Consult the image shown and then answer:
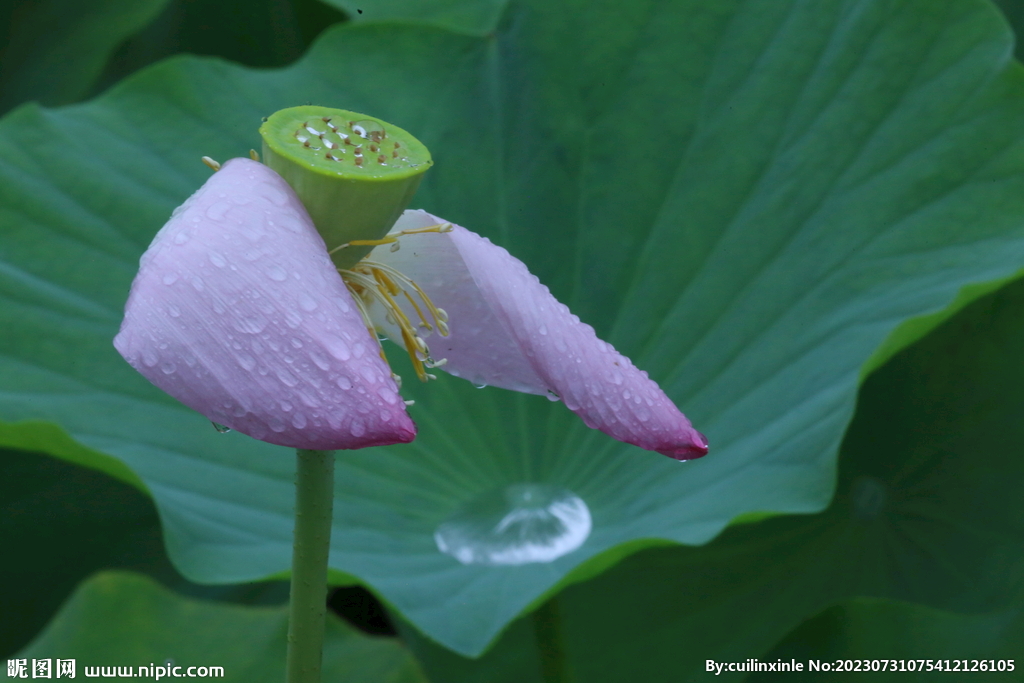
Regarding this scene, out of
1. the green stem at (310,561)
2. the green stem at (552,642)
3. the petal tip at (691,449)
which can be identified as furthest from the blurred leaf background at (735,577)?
the petal tip at (691,449)

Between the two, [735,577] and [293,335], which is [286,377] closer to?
[293,335]

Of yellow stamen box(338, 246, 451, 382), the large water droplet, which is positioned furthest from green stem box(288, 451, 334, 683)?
the large water droplet

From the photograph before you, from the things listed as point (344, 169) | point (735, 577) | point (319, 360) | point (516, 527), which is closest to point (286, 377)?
point (319, 360)

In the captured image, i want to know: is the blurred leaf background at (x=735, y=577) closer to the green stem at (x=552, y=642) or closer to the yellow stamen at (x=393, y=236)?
the green stem at (x=552, y=642)

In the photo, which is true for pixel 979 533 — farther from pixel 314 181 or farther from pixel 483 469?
pixel 314 181

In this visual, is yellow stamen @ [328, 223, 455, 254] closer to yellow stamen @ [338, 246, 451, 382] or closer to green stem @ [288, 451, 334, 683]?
yellow stamen @ [338, 246, 451, 382]
